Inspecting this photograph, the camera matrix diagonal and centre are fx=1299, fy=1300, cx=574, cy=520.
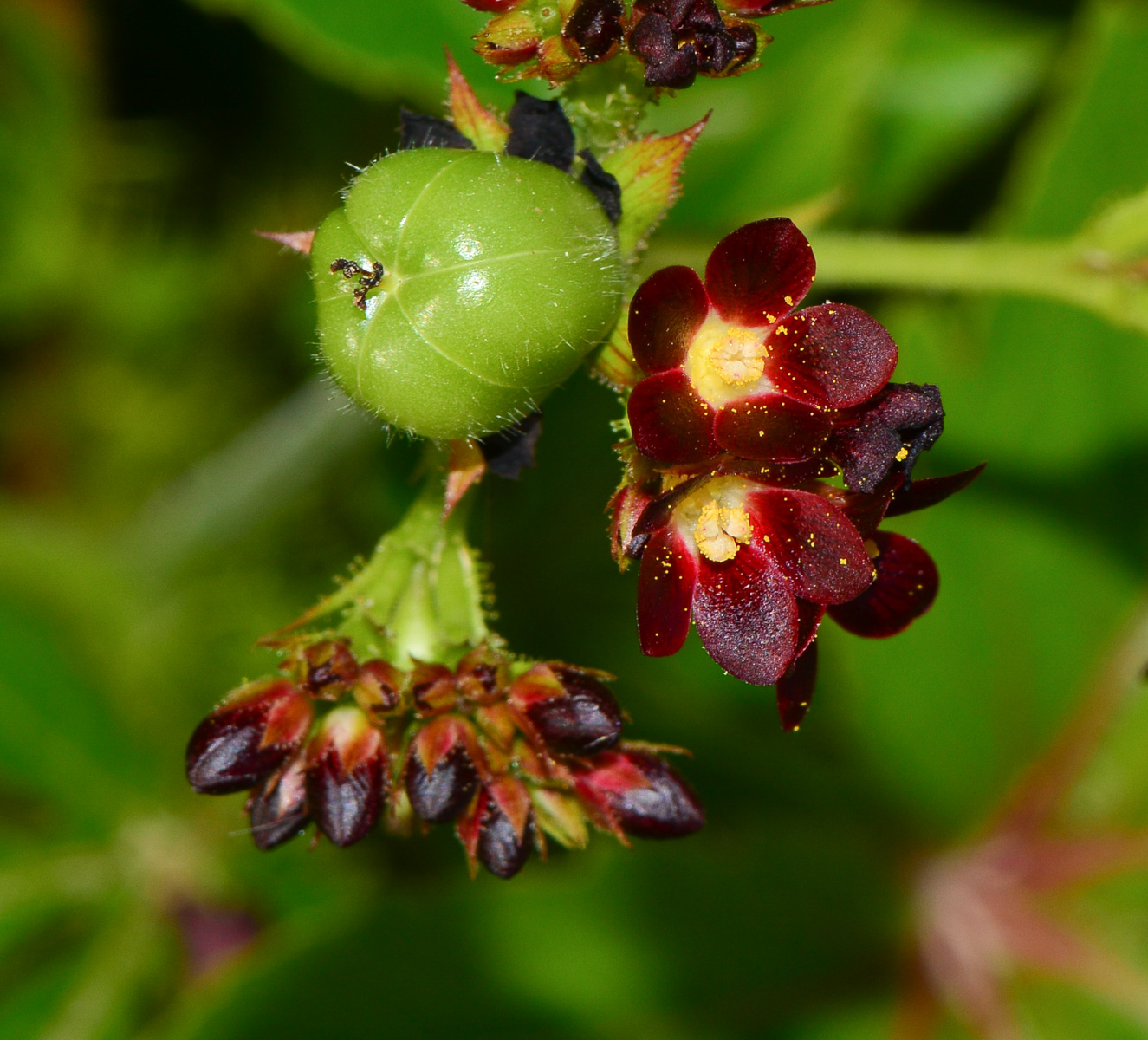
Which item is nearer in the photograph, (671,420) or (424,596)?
(671,420)

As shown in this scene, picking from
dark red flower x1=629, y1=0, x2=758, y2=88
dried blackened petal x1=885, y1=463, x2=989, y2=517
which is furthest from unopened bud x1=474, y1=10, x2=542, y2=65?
dried blackened petal x1=885, y1=463, x2=989, y2=517

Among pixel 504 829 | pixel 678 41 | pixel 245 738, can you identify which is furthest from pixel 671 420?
pixel 245 738

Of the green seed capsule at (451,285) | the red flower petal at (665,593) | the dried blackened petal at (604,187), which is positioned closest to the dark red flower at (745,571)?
the red flower petal at (665,593)

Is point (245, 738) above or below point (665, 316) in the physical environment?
below

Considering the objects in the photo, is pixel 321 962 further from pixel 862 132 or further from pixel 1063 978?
pixel 862 132

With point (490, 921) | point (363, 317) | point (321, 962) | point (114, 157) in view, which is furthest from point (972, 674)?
point (114, 157)

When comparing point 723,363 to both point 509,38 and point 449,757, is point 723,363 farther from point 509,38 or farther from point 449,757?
point 449,757
